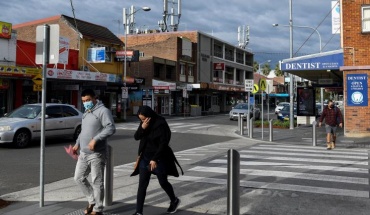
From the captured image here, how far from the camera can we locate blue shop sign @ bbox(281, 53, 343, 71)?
18984mm

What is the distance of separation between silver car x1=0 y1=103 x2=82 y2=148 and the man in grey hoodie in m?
8.98

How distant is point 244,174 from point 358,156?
5276mm

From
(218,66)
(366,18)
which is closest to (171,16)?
(218,66)

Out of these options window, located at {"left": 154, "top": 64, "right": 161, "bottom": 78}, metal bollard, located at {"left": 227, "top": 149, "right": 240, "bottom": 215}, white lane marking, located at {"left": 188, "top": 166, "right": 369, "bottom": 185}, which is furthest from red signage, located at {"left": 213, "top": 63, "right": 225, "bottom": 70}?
metal bollard, located at {"left": 227, "top": 149, "right": 240, "bottom": 215}

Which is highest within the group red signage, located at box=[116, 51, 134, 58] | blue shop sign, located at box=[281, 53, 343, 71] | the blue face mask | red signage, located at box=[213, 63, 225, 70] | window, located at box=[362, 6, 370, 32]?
red signage, located at box=[213, 63, 225, 70]

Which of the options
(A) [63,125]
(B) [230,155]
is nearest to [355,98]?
(A) [63,125]

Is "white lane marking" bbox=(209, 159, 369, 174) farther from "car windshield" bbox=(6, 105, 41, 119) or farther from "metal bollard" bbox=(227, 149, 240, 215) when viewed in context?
"car windshield" bbox=(6, 105, 41, 119)

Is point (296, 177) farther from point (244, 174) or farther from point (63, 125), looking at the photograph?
point (63, 125)

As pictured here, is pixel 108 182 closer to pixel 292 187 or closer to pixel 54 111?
pixel 292 187

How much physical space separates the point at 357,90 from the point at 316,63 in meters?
2.62

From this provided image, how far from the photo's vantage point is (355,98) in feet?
59.6

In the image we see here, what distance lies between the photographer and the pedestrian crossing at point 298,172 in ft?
24.8

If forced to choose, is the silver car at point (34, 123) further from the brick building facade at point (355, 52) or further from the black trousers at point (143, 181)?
Answer: the brick building facade at point (355, 52)

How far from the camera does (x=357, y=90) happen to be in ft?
59.5
